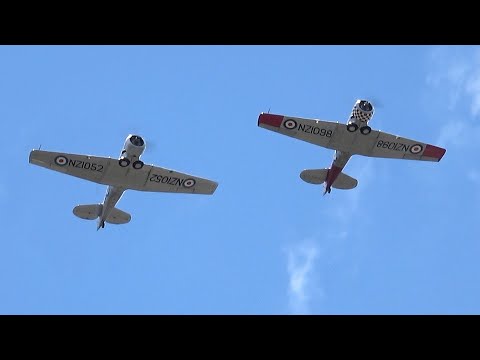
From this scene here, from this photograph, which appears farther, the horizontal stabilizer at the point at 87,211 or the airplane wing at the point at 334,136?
the horizontal stabilizer at the point at 87,211

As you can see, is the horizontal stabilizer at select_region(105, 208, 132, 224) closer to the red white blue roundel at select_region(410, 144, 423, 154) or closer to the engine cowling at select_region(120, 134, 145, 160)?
the engine cowling at select_region(120, 134, 145, 160)

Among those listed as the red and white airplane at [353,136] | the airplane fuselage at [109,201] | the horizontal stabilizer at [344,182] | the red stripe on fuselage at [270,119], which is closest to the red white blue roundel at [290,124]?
the red and white airplane at [353,136]

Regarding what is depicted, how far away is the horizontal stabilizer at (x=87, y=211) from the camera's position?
69.9m

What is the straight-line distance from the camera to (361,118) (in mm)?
65312

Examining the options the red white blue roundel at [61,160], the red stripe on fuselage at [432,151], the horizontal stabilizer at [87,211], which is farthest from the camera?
the horizontal stabilizer at [87,211]

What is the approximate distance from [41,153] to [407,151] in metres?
21.2

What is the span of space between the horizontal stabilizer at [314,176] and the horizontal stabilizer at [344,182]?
924 mm

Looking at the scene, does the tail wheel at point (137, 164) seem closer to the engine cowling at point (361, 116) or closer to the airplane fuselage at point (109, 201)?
the airplane fuselage at point (109, 201)

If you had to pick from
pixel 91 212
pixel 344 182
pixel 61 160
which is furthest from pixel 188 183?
pixel 344 182

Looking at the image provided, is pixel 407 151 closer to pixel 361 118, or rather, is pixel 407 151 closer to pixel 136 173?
pixel 361 118

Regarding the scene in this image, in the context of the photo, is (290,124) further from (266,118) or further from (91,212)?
(91,212)

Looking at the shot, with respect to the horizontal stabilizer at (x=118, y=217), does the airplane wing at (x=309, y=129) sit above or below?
above

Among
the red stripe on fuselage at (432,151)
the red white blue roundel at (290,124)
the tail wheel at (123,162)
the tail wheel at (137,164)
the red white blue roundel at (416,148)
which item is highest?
the red stripe on fuselage at (432,151)
